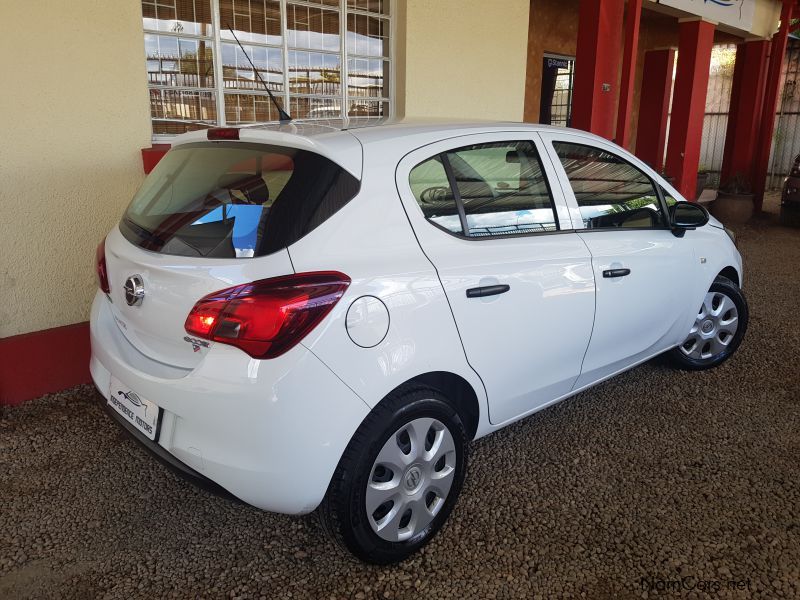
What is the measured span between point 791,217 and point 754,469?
970 cm

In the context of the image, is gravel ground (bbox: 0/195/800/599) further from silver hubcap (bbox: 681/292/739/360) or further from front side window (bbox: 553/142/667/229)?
front side window (bbox: 553/142/667/229)

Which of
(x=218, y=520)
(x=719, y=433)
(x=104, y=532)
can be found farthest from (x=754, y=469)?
(x=104, y=532)

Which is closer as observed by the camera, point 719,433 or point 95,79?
point 719,433

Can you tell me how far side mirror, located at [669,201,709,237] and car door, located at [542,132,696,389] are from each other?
4 centimetres

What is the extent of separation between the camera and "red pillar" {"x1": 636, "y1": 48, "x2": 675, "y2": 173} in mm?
12234

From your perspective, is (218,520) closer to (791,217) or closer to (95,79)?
(95,79)

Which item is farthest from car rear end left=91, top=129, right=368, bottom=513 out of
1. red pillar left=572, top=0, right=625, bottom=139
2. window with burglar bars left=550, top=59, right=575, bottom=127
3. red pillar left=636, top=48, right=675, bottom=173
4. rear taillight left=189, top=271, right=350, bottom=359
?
red pillar left=636, top=48, right=675, bottom=173

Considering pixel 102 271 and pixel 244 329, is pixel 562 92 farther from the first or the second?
pixel 244 329

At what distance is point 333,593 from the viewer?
7.41 ft

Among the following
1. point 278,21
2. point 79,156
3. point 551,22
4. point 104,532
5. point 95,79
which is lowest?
point 104,532

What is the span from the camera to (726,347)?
4.21m

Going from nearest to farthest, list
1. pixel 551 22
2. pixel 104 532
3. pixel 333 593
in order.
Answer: pixel 333 593 < pixel 104 532 < pixel 551 22

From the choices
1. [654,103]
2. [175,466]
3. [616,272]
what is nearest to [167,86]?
[175,466]

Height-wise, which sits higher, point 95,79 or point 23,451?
point 95,79
